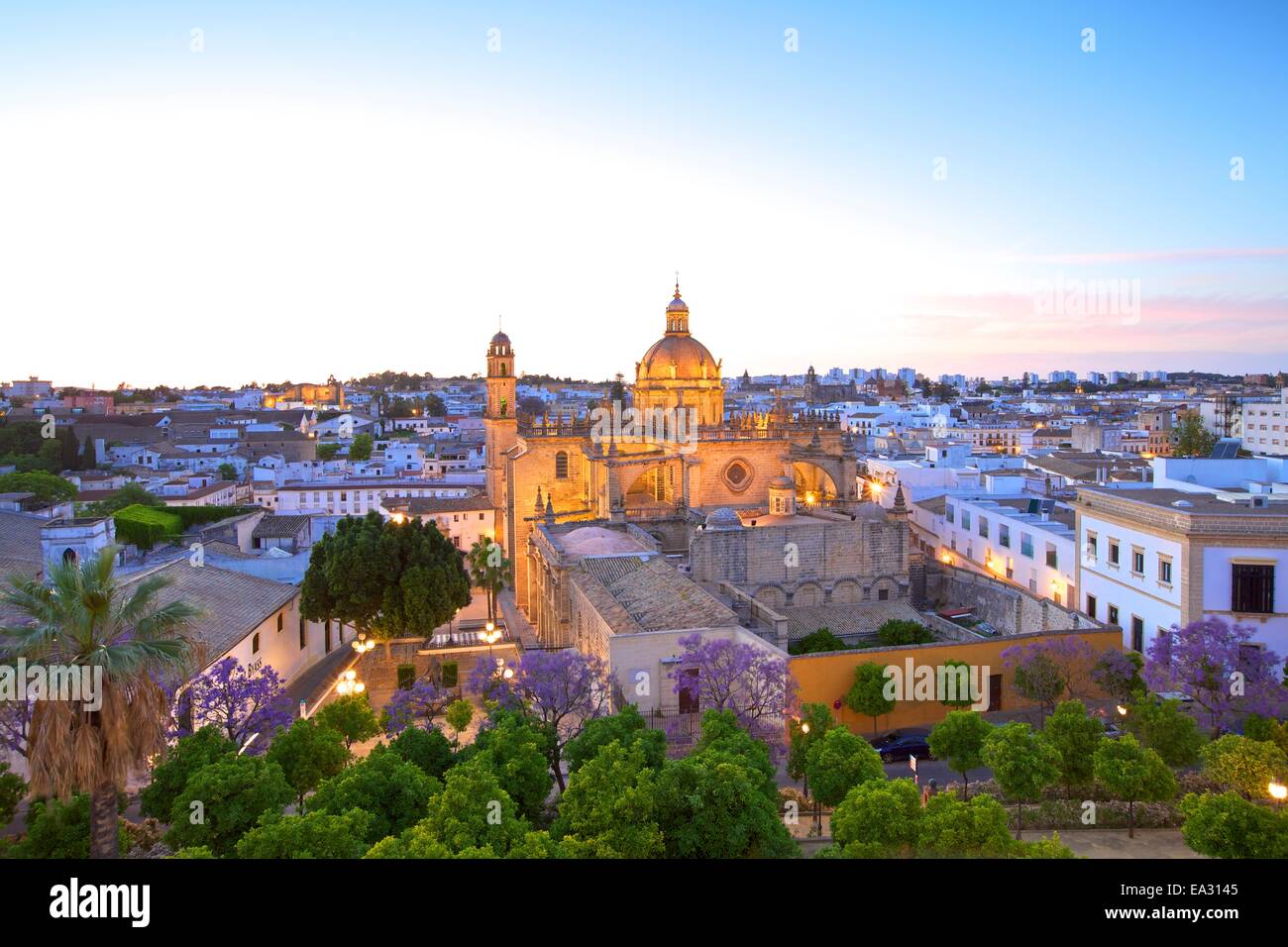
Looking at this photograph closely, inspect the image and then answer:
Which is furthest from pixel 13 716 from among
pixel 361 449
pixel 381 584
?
pixel 361 449

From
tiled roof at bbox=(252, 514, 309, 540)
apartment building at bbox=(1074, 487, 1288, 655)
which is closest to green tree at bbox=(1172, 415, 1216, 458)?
apartment building at bbox=(1074, 487, 1288, 655)

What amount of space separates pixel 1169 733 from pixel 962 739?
11.5 ft

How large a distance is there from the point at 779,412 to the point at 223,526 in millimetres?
25385

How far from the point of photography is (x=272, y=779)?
12125 millimetres

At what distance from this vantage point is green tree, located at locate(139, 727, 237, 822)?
12.6 m

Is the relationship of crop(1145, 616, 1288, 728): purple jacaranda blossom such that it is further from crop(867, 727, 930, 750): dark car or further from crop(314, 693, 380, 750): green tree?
crop(314, 693, 380, 750): green tree

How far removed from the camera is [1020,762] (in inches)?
544

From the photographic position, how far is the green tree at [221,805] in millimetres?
11359

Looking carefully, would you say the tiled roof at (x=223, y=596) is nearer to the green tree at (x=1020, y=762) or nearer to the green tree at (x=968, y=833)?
the green tree at (x=968, y=833)

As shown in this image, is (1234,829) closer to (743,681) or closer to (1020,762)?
(1020,762)

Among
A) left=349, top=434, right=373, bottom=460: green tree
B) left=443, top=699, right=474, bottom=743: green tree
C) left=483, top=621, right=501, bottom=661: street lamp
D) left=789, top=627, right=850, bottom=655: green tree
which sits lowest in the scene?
left=483, top=621, right=501, bottom=661: street lamp

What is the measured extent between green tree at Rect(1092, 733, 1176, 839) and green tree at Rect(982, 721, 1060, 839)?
26.9 inches
